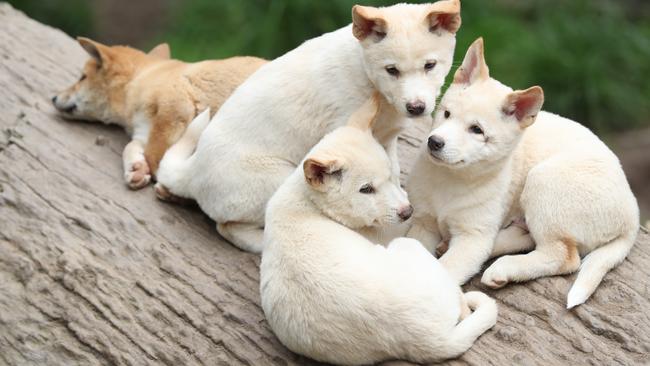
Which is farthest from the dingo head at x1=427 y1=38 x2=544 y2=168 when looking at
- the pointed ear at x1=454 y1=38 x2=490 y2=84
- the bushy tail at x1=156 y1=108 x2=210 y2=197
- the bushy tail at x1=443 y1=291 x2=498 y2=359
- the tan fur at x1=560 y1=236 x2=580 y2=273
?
the bushy tail at x1=156 y1=108 x2=210 y2=197

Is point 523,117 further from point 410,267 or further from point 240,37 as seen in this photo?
point 240,37

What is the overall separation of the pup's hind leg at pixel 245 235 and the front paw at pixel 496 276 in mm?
1468

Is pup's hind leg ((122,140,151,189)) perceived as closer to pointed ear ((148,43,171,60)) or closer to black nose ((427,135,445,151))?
pointed ear ((148,43,171,60))

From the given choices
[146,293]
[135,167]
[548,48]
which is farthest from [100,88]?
[548,48]

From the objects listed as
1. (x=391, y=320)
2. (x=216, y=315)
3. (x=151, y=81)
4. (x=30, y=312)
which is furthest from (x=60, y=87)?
(x=391, y=320)

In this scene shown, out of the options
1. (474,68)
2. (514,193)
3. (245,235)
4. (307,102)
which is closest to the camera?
(474,68)

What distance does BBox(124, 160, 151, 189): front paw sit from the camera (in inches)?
244

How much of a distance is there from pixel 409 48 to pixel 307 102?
32.5 inches

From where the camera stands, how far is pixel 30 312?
5.22m

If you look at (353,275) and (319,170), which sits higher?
(319,170)

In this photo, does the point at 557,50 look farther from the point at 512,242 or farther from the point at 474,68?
the point at 512,242

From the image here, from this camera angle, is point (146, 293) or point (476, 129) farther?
point (146, 293)

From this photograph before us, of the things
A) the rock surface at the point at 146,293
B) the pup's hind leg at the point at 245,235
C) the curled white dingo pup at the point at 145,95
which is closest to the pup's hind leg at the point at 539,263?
the rock surface at the point at 146,293

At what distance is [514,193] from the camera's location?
514 cm
